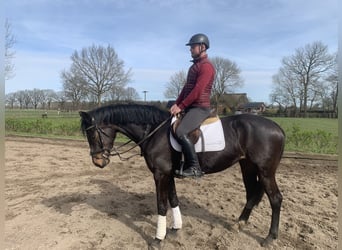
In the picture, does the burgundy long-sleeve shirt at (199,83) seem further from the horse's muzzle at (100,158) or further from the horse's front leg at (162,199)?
the horse's muzzle at (100,158)

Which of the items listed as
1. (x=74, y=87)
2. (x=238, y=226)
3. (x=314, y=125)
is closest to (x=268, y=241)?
(x=238, y=226)

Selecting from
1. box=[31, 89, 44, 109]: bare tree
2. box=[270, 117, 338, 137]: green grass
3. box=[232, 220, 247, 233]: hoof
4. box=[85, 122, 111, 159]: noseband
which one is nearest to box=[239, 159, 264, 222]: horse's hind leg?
box=[232, 220, 247, 233]: hoof

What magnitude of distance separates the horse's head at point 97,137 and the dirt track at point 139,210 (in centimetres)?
113

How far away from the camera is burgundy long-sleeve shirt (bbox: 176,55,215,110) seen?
12.2 feet

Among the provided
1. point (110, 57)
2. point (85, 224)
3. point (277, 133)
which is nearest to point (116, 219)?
point (85, 224)

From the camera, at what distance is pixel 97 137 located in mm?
3969

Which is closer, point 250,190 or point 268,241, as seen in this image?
point 268,241

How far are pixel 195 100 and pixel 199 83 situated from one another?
24cm

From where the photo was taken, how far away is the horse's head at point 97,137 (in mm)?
3936

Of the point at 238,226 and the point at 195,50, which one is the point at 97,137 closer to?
the point at 195,50

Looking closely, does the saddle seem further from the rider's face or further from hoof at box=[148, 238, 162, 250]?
hoof at box=[148, 238, 162, 250]

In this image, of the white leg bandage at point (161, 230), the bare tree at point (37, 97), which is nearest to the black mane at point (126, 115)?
the white leg bandage at point (161, 230)

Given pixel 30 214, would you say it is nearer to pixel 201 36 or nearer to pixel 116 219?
pixel 116 219

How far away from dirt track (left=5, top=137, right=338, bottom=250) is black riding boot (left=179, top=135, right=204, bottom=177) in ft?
3.21
